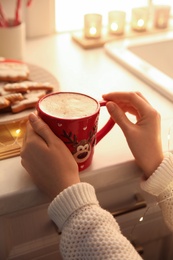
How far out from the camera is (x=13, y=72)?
0.76 m

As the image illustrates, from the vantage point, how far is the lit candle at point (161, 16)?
45.1 inches

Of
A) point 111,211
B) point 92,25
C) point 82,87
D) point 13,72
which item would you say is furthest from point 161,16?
point 111,211

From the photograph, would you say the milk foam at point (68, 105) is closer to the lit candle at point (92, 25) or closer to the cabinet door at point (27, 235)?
the cabinet door at point (27, 235)

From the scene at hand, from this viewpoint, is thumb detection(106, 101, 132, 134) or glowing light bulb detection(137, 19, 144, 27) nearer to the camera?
thumb detection(106, 101, 132, 134)

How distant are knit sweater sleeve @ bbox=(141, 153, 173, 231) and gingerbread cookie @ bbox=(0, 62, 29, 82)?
0.34 m

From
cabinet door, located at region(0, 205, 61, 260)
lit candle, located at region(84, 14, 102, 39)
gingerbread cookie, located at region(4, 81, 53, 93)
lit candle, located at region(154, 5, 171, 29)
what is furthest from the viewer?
lit candle, located at region(154, 5, 171, 29)

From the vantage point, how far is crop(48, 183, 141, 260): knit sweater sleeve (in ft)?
1.66

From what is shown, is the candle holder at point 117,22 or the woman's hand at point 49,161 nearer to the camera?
the woman's hand at point 49,161

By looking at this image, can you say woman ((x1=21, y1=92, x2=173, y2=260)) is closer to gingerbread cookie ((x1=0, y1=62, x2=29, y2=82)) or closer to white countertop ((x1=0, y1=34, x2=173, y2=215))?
white countertop ((x1=0, y1=34, x2=173, y2=215))

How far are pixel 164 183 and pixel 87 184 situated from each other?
0.43 ft

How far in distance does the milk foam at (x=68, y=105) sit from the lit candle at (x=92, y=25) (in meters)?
0.52

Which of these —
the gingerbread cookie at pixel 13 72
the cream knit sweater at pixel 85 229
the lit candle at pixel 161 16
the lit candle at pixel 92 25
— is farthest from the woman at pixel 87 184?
the lit candle at pixel 161 16

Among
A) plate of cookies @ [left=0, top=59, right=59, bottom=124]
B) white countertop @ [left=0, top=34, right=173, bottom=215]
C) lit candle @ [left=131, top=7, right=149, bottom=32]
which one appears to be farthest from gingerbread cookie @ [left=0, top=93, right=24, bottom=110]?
lit candle @ [left=131, top=7, right=149, bottom=32]

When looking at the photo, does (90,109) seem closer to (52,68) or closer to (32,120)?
(32,120)
